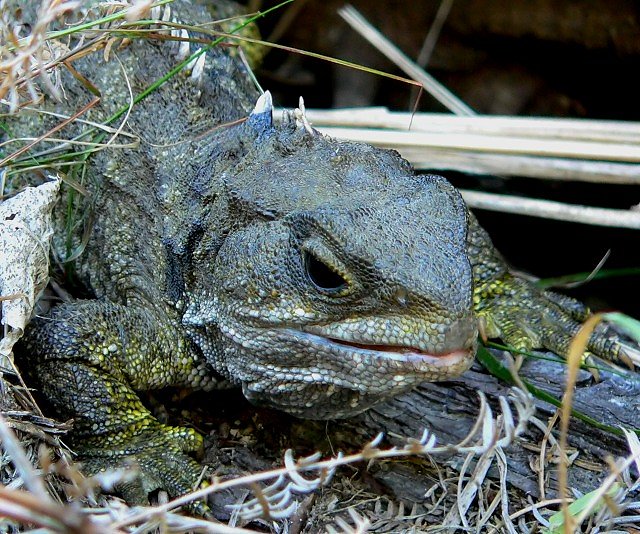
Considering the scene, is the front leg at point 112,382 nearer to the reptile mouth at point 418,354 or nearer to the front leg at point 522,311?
the reptile mouth at point 418,354

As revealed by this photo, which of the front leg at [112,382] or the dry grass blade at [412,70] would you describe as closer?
the front leg at [112,382]

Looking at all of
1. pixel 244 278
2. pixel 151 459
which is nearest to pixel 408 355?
pixel 244 278

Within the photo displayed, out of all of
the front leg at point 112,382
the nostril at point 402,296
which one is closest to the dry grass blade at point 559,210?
the nostril at point 402,296

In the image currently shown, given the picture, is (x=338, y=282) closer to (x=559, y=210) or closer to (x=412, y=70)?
(x=559, y=210)

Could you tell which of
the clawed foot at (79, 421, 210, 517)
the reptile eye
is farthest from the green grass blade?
the clawed foot at (79, 421, 210, 517)

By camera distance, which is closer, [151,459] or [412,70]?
[151,459]

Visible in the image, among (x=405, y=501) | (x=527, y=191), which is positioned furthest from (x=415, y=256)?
(x=527, y=191)
